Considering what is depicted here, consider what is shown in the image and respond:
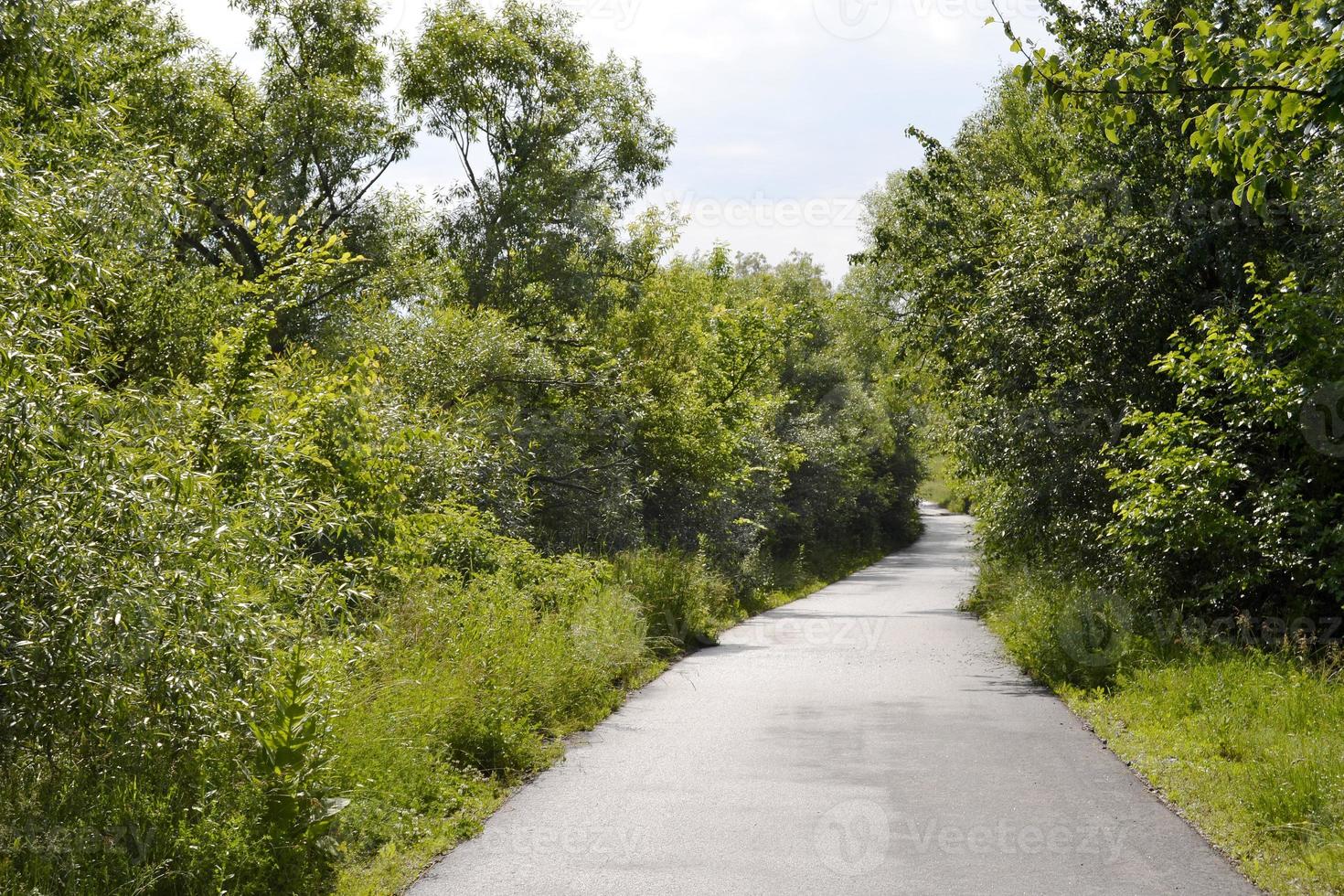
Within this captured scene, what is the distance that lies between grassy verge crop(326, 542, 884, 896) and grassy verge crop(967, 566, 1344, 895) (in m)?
4.70

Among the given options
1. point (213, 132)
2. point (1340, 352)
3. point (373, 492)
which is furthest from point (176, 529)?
point (213, 132)

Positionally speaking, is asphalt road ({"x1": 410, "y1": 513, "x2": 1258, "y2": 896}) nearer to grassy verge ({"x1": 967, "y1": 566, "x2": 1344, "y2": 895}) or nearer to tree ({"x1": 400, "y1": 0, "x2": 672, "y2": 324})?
grassy verge ({"x1": 967, "y1": 566, "x2": 1344, "y2": 895})

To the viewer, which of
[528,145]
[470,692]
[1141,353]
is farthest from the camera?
[528,145]

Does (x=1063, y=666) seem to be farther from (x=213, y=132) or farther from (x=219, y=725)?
(x=213, y=132)

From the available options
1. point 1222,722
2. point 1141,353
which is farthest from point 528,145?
point 1222,722

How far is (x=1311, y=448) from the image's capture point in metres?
11.6

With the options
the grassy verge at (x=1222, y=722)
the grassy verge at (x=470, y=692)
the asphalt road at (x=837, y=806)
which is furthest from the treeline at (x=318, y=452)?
the grassy verge at (x=1222, y=722)

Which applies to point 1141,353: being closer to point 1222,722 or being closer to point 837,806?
point 1222,722

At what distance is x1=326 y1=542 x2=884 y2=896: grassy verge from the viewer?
6906 mm

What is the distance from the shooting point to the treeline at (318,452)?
17.5 ft

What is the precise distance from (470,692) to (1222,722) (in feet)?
19.8

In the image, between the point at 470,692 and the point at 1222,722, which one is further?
the point at 470,692

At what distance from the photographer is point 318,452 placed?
29.4ft

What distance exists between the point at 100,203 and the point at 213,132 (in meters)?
16.8
